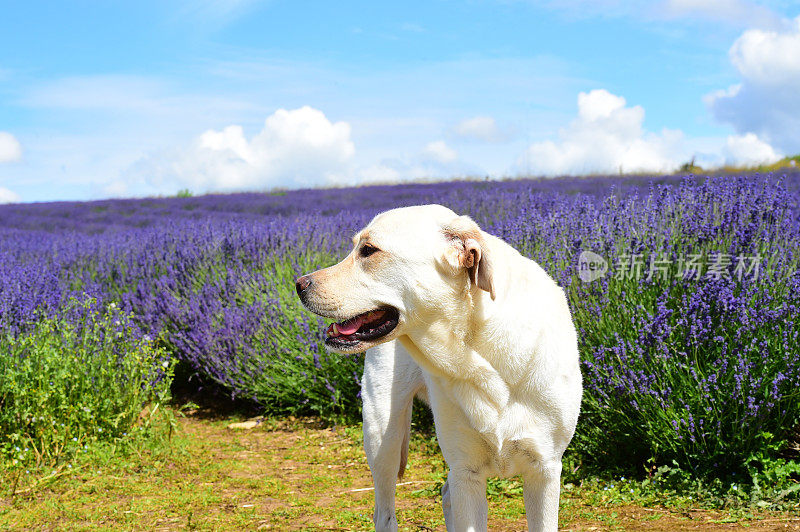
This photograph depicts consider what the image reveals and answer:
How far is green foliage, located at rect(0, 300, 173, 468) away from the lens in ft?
13.2

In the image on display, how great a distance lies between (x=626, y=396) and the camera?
11.5ft

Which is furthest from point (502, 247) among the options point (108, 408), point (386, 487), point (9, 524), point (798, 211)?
point (798, 211)

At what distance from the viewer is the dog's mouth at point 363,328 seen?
206 centimetres

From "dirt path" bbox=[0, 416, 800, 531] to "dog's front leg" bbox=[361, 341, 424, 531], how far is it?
64 cm

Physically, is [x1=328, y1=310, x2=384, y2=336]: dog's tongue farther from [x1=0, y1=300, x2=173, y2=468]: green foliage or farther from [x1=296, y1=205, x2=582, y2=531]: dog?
[x1=0, y1=300, x2=173, y2=468]: green foliage

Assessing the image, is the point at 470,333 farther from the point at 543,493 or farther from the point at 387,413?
the point at 387,413

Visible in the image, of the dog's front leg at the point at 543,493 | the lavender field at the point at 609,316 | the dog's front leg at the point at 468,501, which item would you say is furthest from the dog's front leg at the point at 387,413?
the lavender field at the point at 609,316

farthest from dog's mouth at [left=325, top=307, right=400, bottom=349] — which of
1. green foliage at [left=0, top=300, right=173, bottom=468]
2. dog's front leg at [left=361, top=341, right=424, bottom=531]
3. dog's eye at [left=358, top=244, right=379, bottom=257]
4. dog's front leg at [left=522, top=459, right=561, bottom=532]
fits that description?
green foliage at [left=0, top=300, right=173, bottom=468]

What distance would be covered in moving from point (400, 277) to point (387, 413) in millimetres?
781

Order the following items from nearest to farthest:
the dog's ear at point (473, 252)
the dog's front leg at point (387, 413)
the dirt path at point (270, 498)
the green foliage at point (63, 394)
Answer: the dog's ear at point (473, 252) → the dog's front leg at point (387, 413) → the dirt path at point (270, 498) → the green foliage at point (63, 394)

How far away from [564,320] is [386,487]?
0.96m

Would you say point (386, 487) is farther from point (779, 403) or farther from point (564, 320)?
point (779, 403)

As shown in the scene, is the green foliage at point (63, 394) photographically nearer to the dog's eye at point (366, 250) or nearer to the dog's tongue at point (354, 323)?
the dog's tongue at point (354, 323)

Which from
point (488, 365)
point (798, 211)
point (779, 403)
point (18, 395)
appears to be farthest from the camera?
point (798, 211)
